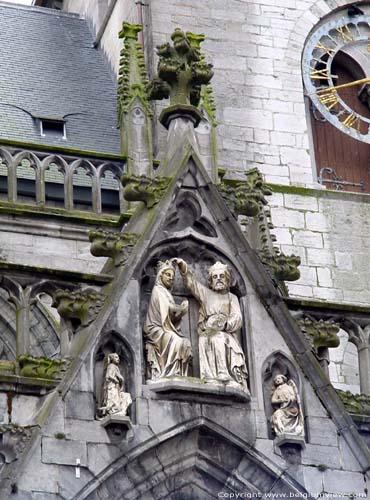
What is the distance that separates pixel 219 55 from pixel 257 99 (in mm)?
712

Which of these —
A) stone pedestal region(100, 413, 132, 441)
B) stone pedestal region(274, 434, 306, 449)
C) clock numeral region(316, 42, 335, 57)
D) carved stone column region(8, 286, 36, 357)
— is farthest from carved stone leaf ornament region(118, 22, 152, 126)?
stone pedestal region(100, 413, 132, 441)

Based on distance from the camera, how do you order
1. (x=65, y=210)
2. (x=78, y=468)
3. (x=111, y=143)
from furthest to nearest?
(x=111, y=143)
(x=65, y=210)
(x=78, y=468)

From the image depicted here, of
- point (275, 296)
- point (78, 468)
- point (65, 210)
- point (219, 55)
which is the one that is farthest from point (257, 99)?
point (78, 468)

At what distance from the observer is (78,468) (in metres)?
19.9

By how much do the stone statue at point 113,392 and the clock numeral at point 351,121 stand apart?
9.89 meters

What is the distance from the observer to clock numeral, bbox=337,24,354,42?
30.6 metres

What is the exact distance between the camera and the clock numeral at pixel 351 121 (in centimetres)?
2998

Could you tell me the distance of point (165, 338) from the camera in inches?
826

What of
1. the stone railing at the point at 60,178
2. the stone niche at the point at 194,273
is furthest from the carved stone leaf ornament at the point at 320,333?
the stone railing at the point at 60,178

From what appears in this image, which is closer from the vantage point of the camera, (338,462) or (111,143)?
(338,462)

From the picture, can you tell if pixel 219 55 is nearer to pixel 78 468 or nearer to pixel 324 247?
pixel 324 247

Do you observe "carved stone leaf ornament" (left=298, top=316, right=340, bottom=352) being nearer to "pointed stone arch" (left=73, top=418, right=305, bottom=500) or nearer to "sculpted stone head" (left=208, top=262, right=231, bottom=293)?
"sculpted stone head" (left=208, top=262, right=231, bottom=293)

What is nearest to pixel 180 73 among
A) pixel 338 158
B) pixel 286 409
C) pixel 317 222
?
pixel 286 409

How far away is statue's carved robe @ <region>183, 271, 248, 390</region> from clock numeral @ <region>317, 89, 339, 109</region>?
8840 mm
